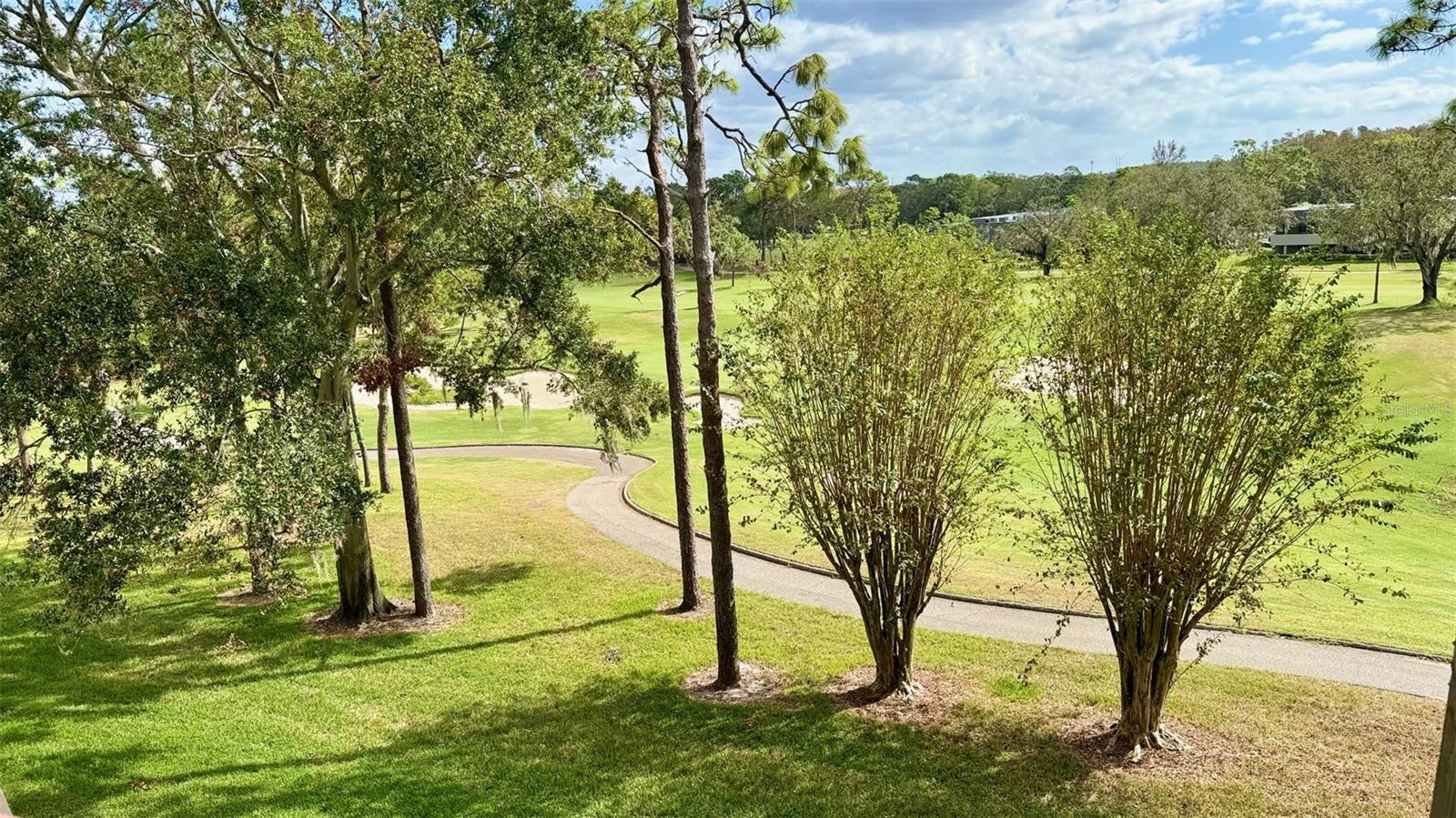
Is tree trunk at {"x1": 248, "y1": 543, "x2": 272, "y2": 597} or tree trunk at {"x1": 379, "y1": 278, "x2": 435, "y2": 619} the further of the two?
tree trunk at {"x1": 379, "y1": 278, "x2": 435, "y2": 619}

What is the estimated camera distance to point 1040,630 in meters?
15.2

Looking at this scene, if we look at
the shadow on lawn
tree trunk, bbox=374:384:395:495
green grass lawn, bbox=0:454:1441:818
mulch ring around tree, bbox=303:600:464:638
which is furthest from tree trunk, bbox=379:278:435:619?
tree trunk, bbox=374:384:395:495

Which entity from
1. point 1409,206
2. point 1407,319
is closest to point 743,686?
point 1407,319

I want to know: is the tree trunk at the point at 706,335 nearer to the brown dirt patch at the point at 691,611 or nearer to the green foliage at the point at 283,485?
the brown dirt patch at the point at 691,611

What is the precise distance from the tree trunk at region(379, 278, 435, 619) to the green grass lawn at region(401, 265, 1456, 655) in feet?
19.7

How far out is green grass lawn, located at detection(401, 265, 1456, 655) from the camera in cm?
1516

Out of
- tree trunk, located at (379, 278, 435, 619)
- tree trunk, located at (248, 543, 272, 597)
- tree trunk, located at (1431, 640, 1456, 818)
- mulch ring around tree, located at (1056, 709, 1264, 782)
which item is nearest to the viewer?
tree trunk, located at (1431, 640, 1456, 818)

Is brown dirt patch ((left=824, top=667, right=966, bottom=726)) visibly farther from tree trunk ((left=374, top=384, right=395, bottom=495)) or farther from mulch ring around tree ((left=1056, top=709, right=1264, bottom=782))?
tree trunk ((left=374, top=384, right=395, bottom=495))

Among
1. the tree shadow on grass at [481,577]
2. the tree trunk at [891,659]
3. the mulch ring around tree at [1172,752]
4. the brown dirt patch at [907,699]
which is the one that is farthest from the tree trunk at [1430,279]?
the tree shadow on grass at [481,577]

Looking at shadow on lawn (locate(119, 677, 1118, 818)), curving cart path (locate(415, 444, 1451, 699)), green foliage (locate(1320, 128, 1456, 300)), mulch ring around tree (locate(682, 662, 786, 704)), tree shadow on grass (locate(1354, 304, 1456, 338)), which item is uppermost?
green foliage (locate(1320, 128, 1456, 300))

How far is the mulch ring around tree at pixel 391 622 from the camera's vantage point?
15914 millimetres

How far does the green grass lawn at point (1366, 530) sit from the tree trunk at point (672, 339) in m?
1.29

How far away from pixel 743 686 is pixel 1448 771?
8.90m

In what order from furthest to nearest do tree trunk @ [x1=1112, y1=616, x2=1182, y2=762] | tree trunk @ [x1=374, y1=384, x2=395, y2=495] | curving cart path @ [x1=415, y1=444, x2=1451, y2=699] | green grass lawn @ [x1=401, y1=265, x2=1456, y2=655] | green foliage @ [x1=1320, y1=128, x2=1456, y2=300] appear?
green foliage @ [x1=1320, y1=128, x2=1456, y2=300], tree trunk @ [x1=374, y1=384, x2=395, y2=495], green grass lawn @ [x1=401, y1=265, x2=1456, y2=655], curving cart path @ [x1=415, y1=444, x2=1451, y2=699], tree trunk @ [x1=1112, y1=616, x2=1182, y2=762]
